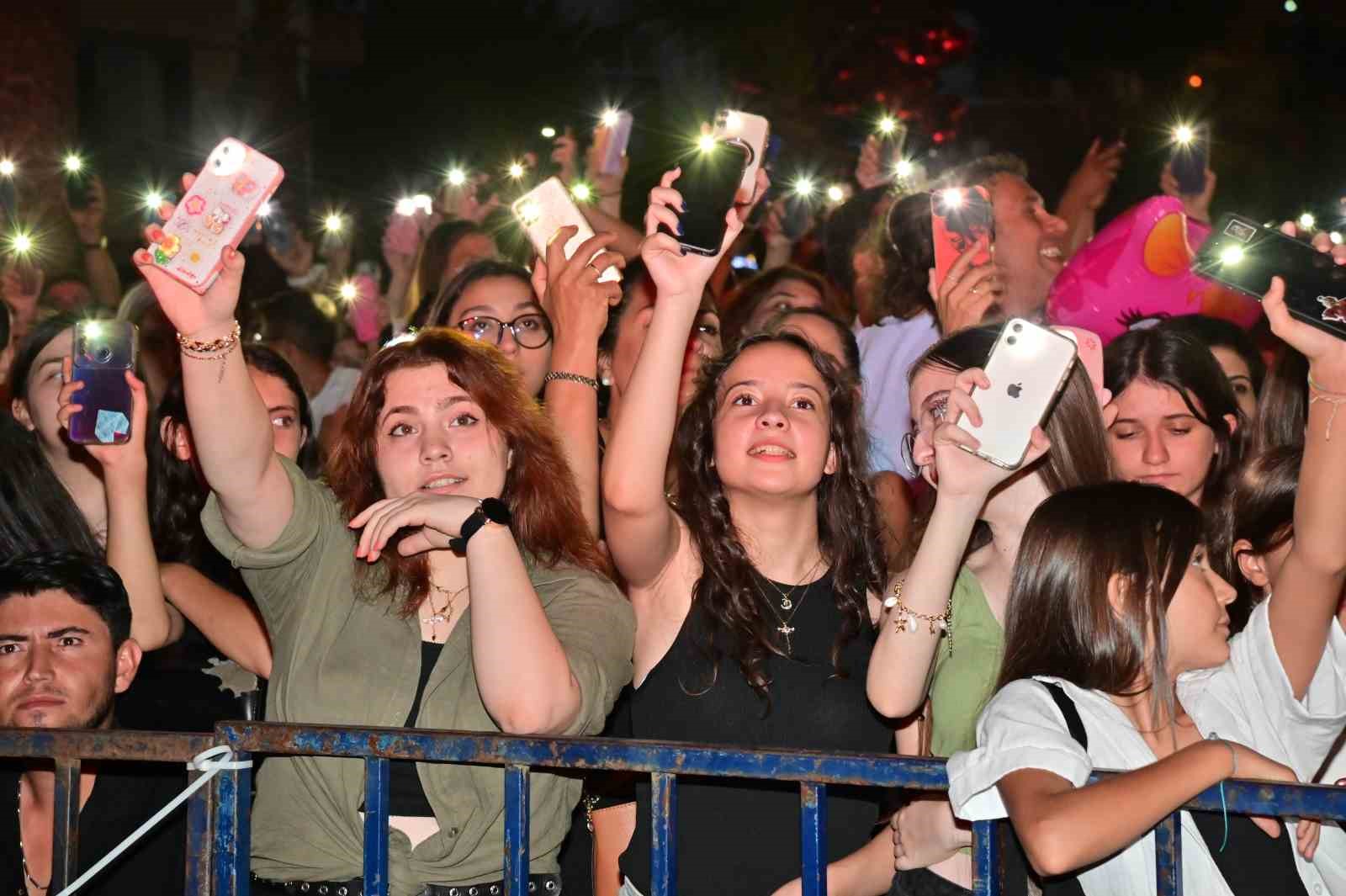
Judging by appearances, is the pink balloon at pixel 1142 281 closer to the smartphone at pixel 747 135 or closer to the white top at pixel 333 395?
the smartphone at pixel 747 135

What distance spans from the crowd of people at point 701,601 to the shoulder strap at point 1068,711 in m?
0.01

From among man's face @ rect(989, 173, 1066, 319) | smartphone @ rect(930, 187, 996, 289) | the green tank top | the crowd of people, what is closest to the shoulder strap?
the crowd of people

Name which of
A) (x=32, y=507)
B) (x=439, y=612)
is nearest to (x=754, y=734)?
(x=439, y=612)

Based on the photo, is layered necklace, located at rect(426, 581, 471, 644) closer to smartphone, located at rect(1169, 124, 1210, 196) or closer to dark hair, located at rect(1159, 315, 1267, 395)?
dark hair, located at rect(1159, 315, 1267, 395)

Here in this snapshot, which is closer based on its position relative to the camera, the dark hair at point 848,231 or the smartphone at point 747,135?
the smartphone at point 747,135

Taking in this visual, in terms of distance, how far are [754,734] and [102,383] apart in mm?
1949

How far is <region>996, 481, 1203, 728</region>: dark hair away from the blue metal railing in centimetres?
46

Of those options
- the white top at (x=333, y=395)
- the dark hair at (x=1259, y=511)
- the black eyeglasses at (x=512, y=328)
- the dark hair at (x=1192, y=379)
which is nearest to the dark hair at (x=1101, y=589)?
the dark hair at (x=1259, y=511)

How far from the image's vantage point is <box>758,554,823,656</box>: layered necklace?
11.7ft

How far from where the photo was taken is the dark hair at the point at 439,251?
6828 mm

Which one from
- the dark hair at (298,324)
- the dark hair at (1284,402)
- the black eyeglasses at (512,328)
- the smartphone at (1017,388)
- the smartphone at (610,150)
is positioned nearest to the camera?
the smartphone at (1017,388)

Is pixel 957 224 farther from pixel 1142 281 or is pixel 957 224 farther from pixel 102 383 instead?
pixel 102 383

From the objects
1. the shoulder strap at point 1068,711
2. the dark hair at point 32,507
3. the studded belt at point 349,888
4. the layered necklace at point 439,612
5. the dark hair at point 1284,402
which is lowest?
the studded belt at point 349,888

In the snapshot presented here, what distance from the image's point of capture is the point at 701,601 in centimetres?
355
